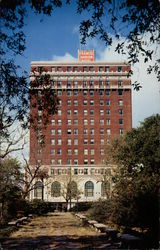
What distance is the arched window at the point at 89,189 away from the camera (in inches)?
2908

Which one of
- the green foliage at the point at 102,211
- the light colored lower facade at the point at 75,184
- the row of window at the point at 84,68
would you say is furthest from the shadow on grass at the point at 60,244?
the row of window at the point at 84,68

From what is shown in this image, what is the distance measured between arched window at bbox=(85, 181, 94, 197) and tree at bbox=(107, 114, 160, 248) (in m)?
41.9

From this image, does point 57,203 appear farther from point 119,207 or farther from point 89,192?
point 119,207

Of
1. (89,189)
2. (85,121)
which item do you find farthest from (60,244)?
(85,121)

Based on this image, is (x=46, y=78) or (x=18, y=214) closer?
(x=46, y=78)

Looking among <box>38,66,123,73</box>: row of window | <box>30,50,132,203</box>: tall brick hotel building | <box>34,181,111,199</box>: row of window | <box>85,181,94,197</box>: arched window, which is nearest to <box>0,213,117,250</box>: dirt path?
<box>34,181,111,199</box>: row of window

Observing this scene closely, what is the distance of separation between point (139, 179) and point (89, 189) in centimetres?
5409

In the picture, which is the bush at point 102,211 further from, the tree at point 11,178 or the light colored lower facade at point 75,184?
the light colored lower facade at point 75,184

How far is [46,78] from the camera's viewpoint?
10875 millimetres

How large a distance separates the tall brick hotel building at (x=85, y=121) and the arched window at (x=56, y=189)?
4.40 meters

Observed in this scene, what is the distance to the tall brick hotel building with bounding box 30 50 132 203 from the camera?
74312 millimetres

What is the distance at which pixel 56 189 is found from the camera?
68.0 meters

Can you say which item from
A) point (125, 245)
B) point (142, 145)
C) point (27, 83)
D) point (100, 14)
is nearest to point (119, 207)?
point (125, 245)

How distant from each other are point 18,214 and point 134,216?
17.8 meters
